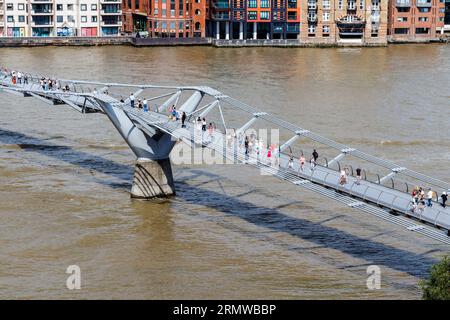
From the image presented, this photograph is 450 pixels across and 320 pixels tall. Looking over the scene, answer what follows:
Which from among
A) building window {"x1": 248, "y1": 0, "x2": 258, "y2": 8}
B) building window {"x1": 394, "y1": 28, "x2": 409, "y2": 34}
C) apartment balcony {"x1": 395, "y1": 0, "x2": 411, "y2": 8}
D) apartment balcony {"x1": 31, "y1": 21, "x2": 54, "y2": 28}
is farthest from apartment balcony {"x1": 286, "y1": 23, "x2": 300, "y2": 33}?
apartment balcony {"x1": 31, "y1": 21, "x2": 54, "y2": 28}

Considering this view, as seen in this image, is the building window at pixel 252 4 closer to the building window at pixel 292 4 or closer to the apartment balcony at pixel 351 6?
the building window at pixel 292 4

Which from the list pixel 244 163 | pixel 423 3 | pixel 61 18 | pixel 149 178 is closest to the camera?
pixel 244 163

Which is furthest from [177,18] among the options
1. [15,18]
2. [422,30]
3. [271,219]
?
[271,219]

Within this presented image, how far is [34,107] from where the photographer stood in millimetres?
49906

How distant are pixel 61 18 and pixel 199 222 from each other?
73671mm

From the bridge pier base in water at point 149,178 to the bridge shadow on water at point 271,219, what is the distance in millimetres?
827

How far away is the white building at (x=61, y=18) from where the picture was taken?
97.2 meters

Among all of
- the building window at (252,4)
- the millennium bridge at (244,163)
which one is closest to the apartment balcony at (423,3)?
the building window at (252,4)

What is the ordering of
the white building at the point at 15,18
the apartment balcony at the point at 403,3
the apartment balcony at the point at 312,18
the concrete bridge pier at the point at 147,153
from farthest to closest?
the apartment balcony at the point at 403,3 < the apartment balcony at the point at 312,18 < the white building at the point at 15,18 < the concrete bridge pier at the point at 147,153

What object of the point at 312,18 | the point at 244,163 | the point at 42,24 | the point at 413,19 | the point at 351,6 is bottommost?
the point at 244,163

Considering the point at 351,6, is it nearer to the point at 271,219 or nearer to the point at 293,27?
the point at 293,27

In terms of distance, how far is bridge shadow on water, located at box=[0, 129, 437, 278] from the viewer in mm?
25016

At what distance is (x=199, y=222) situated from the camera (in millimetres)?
28344
